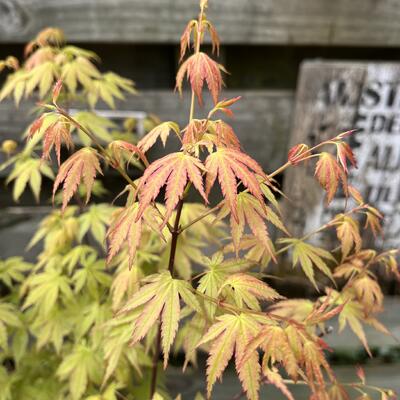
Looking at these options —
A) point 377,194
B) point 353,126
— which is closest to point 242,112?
point 353,126

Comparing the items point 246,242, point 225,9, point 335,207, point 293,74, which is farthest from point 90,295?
point 293,74

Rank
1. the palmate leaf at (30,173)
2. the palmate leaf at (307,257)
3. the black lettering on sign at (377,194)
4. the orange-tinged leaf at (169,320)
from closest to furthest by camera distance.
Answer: the orange-tinged leaf at (169,320) < the palmate leaf at (307,257) < the palmate leaf at (30,173) < the black lettering on sign at (377,194)

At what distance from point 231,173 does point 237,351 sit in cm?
40

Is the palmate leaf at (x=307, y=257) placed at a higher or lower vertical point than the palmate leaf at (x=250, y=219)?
lower

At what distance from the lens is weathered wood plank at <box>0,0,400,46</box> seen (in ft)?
6.91

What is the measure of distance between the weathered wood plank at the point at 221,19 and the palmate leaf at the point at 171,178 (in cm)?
155

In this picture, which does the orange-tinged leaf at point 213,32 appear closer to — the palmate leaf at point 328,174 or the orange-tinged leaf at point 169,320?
the palmate leaf at point 328,174

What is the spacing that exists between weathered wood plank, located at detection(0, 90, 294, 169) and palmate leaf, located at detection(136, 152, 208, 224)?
4.99 feet

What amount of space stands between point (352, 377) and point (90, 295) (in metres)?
1.66

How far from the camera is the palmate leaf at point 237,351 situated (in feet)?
2.88

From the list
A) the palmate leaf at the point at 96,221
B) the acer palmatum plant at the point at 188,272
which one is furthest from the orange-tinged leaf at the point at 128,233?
the palmate leaf at the point at 96,221

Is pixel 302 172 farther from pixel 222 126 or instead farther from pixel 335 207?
pixel 222 126

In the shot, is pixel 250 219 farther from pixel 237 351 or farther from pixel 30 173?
pixel 30 173

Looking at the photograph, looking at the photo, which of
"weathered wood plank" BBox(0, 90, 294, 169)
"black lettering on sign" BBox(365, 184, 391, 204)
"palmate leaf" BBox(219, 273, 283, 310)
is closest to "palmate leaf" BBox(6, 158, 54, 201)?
"weathered wood plank" BBox(0, 90, 294, 169)
